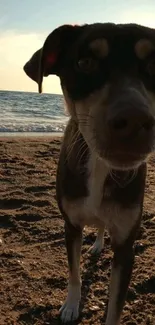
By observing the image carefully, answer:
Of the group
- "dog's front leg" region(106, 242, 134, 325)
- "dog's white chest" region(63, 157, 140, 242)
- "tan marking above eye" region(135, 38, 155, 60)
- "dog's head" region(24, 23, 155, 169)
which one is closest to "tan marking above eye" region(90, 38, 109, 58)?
"dog's head" region(24, 23, 155, 169)

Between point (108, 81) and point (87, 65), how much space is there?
0.86 ft

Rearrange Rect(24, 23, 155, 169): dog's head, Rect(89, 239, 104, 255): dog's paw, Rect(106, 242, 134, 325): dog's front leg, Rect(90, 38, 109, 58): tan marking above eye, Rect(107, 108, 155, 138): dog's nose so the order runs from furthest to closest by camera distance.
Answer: Rect(89, 239, 104, 255): dog's paw
Rect(106, 242, 134, 325): dog's front leg
Rect(90, 38, 109, 58): tan marking above eye
Rect(24, 23, 155, 169): dog's head
Rect(107, 108, 155, 138): dog's nose

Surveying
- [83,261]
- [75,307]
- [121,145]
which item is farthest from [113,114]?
[83,261]

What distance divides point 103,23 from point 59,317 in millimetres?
2518

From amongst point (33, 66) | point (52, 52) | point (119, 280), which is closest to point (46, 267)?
point (119, 280)

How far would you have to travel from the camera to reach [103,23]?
366 centimetres

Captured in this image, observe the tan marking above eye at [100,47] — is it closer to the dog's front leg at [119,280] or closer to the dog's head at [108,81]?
the dog's head at [108,81]

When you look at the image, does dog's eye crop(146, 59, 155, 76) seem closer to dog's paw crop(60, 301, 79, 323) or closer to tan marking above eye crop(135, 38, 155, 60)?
tan marking above eye crop(135, 38, 155, 60)

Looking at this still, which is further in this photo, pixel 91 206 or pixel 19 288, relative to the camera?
pixel 19 288

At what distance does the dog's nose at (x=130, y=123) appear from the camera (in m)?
2.65

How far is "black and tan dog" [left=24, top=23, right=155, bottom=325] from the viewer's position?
2.88 meters

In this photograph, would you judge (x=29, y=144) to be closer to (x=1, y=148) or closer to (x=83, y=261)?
(x=1, y=148)

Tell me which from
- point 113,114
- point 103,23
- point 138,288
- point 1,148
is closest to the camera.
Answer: point 113,114

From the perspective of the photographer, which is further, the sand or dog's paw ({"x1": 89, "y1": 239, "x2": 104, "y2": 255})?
dog's paw ({"x1": 89, "y1": 239, "x2": 104, "y2": 255})
